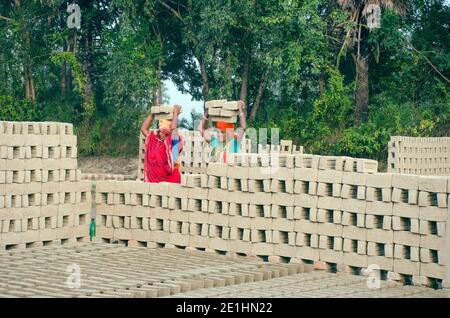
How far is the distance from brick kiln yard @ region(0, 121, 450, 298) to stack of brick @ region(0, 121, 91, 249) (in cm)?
2

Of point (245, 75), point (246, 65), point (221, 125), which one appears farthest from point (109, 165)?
point (221, 125)

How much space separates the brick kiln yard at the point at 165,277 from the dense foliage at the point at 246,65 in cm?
1841

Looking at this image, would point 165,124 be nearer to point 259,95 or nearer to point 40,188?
point 40,188

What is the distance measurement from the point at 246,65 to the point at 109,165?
18.2ft

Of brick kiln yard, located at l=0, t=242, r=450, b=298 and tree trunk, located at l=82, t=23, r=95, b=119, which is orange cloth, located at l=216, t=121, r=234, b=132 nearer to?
brick kiln yard, located at l=0, t=242, r=450, b=298

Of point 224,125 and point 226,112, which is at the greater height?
point 226,112

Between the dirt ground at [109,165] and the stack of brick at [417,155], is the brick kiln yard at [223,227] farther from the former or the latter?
the dirt ground at [109,165]

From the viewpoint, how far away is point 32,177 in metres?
16.3

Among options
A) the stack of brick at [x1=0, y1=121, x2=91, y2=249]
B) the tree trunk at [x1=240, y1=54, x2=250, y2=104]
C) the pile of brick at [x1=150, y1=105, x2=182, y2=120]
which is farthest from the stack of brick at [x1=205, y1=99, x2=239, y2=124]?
the tree trunk at [x1=240, y1=54, x2=250, y2=104]

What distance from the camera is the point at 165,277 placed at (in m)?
13.1

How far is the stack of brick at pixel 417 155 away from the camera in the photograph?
25922 millimetres

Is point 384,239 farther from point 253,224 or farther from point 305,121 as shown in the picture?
point 305,121

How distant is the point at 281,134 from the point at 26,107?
872 centimetres
